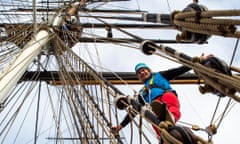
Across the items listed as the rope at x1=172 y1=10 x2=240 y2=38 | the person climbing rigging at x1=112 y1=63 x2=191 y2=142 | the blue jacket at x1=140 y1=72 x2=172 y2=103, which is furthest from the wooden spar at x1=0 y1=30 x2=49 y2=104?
the rope at x1=172 y1=10 x2=240 y2=38

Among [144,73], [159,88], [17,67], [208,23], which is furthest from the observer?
[17,67]

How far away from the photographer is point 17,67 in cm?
487

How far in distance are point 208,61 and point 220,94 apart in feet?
0.88

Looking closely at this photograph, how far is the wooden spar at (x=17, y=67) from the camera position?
425 centimetres

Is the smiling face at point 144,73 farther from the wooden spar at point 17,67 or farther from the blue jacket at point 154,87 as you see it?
the wooden spar at point 17,67

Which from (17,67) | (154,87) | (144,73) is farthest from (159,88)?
(17,67)

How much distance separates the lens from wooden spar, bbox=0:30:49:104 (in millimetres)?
4254

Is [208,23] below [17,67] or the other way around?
the other way around

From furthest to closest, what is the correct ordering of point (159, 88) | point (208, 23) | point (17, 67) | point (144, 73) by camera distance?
point (17, 67) → point (144, 73) → point (159, 88) → point (208, 23)

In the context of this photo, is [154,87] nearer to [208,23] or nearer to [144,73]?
[144,73]

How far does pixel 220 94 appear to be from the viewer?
273 cm

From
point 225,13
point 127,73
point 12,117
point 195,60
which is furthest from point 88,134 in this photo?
point 127,73

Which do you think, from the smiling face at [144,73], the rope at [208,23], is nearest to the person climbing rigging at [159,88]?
the smiling face at [144,73]

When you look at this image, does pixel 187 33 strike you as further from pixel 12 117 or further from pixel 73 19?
pixel 73 19
